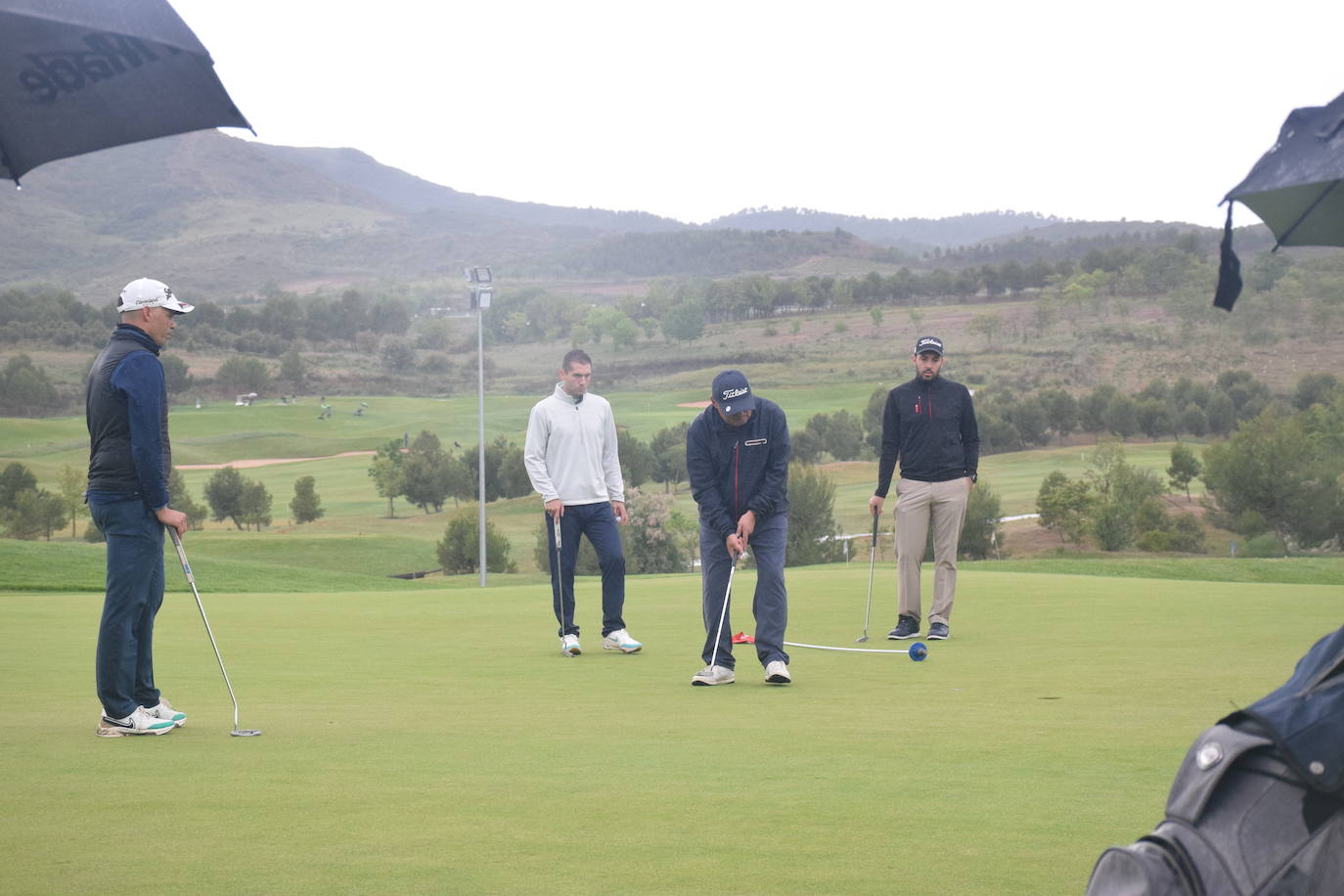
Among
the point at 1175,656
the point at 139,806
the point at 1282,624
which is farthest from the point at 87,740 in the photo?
the point at 1282,624

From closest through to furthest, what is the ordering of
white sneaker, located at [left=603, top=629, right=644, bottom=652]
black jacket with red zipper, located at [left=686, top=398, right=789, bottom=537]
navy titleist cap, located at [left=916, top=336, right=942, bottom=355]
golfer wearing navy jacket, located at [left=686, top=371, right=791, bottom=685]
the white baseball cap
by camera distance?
1. the white baseball cap
2. golfer wearing navy jacket, located at [left=686, top=371, right=791, bottom=685]
3. black jacket with red zipper, located at [left=686, top=398, right=789, bottom=537]
4. white sneaker, located at [left=603, top=629, right=644, bottom=652]
5. navy titleist cap, located at [left=916, top=336, right=942, bottom=355]

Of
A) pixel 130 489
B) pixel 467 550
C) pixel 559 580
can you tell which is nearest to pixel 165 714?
pixel 130 489

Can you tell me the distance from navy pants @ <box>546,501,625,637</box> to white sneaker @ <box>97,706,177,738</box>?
4.27 meters

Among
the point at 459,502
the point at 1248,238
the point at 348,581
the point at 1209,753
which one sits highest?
the point at 1248,238

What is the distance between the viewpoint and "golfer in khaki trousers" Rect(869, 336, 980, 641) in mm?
11234

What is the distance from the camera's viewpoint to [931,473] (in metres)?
11.4

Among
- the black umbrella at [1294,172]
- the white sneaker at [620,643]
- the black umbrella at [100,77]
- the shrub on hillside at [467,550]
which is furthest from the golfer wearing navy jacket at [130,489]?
the shrub on hillside at [467,550]

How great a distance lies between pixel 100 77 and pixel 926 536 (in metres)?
7.93

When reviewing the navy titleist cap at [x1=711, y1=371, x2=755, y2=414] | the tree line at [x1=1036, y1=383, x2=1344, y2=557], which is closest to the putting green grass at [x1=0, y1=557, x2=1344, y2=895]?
the navy titleist cap at [x1=711, y1=371, x2=755, y2=414]

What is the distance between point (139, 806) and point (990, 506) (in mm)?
43714

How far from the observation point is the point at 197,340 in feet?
467

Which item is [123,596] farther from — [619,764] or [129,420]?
[619,764]

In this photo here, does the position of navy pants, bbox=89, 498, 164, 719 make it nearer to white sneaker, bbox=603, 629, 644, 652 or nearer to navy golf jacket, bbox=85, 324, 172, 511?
navy golf jacket, bbox=85, 324, 172, 511

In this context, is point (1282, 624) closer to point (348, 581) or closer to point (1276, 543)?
point (348, 581)
